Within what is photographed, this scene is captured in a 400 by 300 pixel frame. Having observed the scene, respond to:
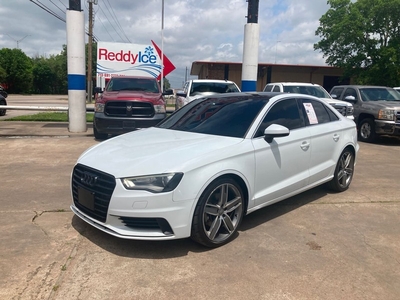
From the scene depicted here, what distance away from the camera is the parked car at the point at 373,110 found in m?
10.8

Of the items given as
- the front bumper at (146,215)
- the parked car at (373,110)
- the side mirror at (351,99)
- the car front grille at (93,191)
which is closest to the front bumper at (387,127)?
the parked car at (373,110)

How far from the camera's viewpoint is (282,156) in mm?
4422

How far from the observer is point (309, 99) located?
5289mm

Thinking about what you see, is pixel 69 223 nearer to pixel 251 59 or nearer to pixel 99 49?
pixel 251 59

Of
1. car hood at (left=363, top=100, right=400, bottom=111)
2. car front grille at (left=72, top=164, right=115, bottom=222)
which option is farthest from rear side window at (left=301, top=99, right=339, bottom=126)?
car hood at (left=363, top=100, right=400, bottom=111)

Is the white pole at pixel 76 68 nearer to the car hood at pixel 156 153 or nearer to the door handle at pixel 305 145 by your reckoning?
the car hood at pixel 156 153

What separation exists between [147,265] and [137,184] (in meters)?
0.76

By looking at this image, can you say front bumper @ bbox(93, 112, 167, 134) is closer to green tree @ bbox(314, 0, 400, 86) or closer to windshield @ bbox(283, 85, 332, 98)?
windshield @ bbox(283, 85, 332, 98)

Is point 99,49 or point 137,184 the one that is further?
point 99,49

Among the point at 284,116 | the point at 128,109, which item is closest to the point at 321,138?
the point at 284,116

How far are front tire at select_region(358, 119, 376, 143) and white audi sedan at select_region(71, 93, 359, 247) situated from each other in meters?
6.76

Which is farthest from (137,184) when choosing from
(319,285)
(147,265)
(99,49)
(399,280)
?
(99,49)

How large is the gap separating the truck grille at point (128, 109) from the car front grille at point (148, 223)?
654cm

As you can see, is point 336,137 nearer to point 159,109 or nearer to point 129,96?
point 159,109
